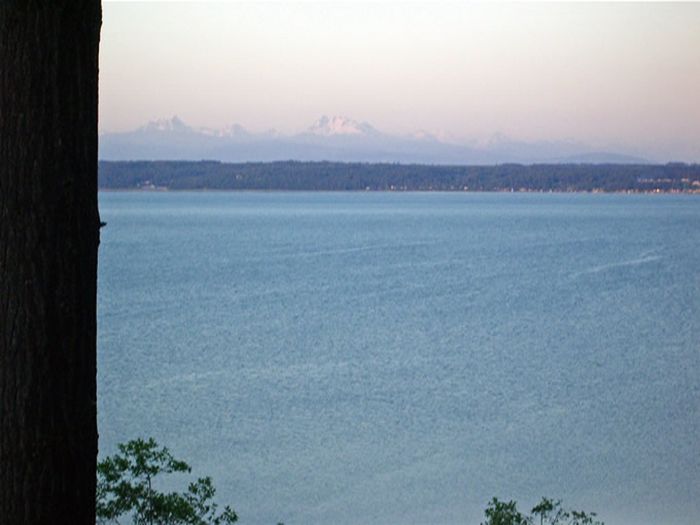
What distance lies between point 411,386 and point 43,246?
19589 millimetres

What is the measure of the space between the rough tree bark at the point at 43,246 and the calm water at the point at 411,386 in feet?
36.6

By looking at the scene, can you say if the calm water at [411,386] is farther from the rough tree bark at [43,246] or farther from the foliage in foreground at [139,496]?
the rough tree bark at [43,246]

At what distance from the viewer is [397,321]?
3166 centimetres

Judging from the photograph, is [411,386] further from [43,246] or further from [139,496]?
[43,246]

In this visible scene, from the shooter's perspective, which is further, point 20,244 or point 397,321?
point 397,321

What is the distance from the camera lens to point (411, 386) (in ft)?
71.9

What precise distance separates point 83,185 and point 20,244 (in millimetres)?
209

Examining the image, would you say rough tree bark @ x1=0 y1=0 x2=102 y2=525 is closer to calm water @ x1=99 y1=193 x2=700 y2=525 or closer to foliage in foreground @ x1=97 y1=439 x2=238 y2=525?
foliage in foreground @ x1=97 y1=439 x2=238 y2=525

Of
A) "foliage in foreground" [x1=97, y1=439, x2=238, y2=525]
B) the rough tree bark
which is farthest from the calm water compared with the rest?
the rough tree bark

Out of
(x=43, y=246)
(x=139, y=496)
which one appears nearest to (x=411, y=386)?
(x=139, y=496)

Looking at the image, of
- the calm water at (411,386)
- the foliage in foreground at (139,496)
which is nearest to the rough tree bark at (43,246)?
the foliage in foreground at (139,496)

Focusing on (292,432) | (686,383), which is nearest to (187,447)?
(292,432)

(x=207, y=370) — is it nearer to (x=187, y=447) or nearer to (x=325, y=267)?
(x=187, y=447)

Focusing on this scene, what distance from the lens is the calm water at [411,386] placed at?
15.3 meters
